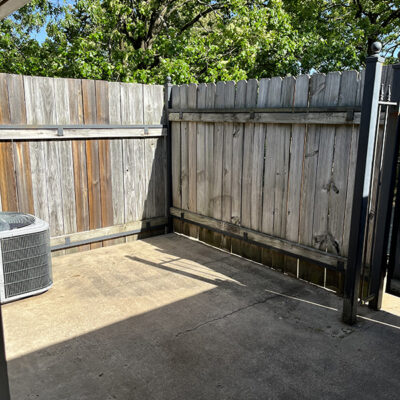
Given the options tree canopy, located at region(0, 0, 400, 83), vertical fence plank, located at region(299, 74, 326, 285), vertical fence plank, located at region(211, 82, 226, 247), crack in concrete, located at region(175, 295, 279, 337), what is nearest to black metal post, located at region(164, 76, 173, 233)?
vertical fence plank, located at region(211, 82, 226, 247)

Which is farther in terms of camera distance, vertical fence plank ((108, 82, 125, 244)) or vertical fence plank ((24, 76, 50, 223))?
vertical fence plank ((108, 82, 125, 244))

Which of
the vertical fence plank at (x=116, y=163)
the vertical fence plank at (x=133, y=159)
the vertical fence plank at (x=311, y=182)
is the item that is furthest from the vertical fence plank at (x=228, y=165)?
the vertical fence plank at (x=116, y=163)

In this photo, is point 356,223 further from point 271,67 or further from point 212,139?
point 271,67

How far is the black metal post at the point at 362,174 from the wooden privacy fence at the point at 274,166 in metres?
0.42

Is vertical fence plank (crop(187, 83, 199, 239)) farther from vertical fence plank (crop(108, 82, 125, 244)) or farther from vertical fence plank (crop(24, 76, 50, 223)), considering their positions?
vertical fence plank (crop(24, 76, 50, 223))

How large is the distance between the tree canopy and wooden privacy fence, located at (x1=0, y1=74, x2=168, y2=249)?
256 centimetres

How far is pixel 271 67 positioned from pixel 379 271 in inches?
283

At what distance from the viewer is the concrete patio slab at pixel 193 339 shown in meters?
2.43

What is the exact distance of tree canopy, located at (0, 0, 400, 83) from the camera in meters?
7.84

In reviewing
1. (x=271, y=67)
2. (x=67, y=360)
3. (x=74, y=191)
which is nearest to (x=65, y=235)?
(x=74, y=191)

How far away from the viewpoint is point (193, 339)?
117 inches

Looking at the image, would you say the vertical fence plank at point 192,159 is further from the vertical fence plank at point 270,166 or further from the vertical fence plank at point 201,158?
the vertical fence plank at point 270,166

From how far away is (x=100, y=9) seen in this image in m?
8.62

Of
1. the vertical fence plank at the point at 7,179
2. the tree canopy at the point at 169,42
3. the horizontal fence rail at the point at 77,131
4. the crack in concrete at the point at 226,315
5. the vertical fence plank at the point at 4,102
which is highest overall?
the tree canopy at the point at 169,42
